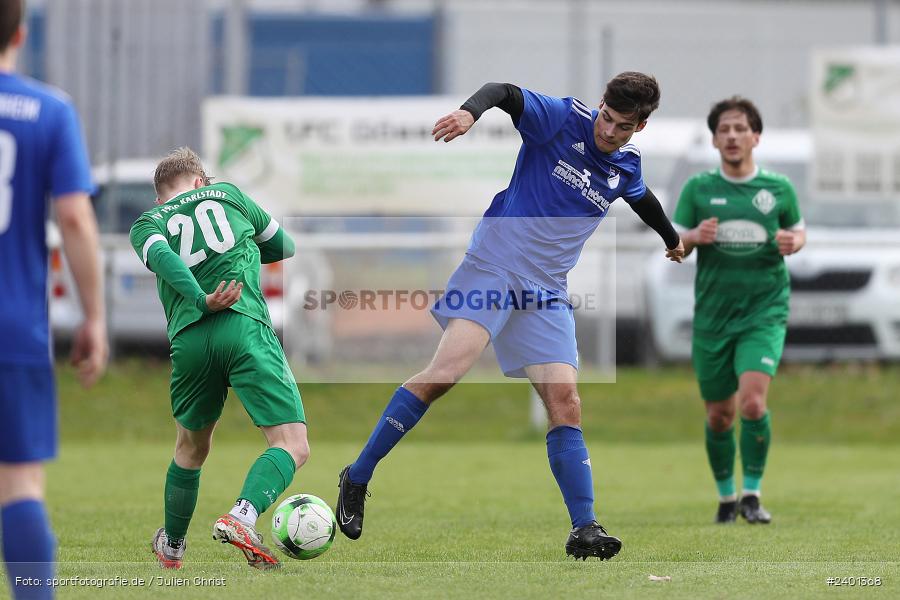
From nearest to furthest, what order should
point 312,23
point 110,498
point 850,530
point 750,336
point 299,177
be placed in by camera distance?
point 850,530
point 750,336
point 110,498
point 299,177
point 312,23

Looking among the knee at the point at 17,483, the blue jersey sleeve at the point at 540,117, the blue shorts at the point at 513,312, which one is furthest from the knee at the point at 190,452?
the blue jersey sleeve at the point at 540,117

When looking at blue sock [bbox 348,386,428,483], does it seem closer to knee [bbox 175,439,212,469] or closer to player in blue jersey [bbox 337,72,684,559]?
player in blue jersey [bbox 337,72,684,559]

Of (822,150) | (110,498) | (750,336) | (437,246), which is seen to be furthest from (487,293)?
(822,150)

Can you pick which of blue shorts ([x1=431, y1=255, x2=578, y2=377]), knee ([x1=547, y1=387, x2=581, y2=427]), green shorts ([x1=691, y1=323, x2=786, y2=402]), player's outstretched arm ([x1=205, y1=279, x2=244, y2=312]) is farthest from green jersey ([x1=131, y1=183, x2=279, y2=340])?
green shorts ([x1=691, y1=323, x2=786, y2=402])

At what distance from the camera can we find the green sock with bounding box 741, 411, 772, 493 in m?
8.12

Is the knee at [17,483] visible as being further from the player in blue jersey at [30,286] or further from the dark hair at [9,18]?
the dark hair at [9,18]

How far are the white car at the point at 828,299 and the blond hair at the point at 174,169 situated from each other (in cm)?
829

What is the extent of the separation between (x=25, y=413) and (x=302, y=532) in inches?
73.1

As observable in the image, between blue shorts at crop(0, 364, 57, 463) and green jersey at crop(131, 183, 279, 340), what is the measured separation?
1560 millimetres

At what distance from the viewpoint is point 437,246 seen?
1422cm

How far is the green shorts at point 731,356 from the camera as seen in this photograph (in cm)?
798

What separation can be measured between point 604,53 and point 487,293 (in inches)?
366

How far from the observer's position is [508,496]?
9414 millimetres

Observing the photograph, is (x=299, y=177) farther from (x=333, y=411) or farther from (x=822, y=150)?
(x=822, y=150)
